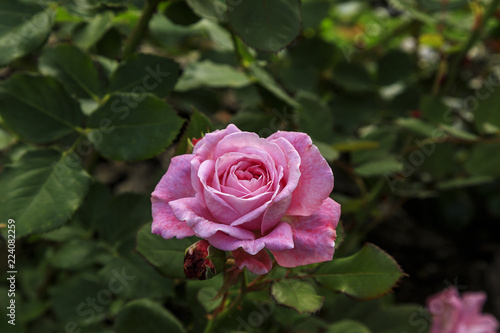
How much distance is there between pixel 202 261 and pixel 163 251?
0.58 ft

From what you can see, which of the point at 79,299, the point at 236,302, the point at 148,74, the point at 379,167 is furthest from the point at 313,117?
the point at 79,299

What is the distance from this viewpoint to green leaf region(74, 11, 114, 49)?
985 millimetres

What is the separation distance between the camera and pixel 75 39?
1.07m

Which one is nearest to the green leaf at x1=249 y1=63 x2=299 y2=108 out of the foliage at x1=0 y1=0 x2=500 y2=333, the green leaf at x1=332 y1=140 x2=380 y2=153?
the foliage at x1=0 y1=0 x2=500 y2=333

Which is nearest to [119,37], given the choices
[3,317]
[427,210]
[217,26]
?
[217,26]

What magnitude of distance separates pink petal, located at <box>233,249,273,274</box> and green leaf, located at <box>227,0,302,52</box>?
0.32 m

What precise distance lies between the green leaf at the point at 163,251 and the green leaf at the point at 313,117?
1.21 feet

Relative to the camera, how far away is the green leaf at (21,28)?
0.76 metres

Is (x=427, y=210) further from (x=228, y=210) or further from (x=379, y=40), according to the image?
(x=228, y=210)

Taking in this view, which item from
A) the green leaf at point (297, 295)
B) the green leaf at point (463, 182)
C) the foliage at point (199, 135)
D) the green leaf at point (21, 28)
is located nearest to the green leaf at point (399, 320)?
the foliage at point (199, 135)

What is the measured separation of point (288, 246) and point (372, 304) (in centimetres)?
71

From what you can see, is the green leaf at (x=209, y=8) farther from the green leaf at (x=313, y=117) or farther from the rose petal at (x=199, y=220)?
the rose petal at (x=199, y=220)

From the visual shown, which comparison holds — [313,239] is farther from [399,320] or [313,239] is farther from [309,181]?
[399,320]

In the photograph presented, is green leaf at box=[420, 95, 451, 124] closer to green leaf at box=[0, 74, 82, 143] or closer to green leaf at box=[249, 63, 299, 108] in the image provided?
green leaf at box=[249, 63, 299, 108]
